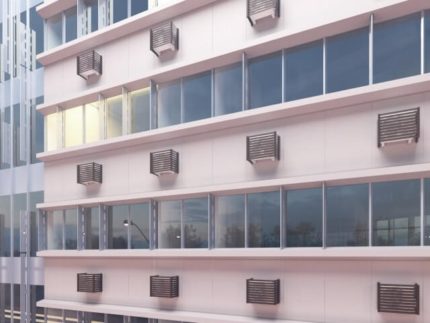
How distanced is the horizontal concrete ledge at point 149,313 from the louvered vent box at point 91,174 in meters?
4.25

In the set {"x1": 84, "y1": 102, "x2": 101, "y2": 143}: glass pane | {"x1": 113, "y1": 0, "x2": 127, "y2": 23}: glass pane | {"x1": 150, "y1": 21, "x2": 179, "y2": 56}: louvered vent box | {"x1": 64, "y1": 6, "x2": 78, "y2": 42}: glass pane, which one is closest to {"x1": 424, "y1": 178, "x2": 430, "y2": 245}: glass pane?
{"x1": 150, "y1": 21, "x2": 179, "y2": 56}: louvered vent box

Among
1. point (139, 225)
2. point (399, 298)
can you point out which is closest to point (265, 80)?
point (139, 225)

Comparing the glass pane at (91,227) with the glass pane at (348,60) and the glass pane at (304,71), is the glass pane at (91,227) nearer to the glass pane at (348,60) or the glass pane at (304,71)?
the glass pane at (304,71)

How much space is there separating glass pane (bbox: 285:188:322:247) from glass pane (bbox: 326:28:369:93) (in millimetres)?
2864

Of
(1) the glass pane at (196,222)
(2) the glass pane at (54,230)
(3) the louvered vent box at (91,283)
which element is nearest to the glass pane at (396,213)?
(1) the glass pane at (196,222)

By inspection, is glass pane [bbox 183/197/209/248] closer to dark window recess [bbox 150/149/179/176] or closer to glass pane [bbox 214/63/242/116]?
dark window recess [bbox 150/149/179/176]

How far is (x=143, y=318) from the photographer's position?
13.1 metres

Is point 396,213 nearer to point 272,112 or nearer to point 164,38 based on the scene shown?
point 272,112

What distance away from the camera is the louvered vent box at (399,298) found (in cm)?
887

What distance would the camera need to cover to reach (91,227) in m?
14.3

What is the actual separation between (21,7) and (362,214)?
1592 cm

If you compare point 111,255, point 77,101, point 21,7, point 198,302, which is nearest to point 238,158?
point 198,302

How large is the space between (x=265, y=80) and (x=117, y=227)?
7.10m

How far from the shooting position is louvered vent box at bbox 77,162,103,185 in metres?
13.8
